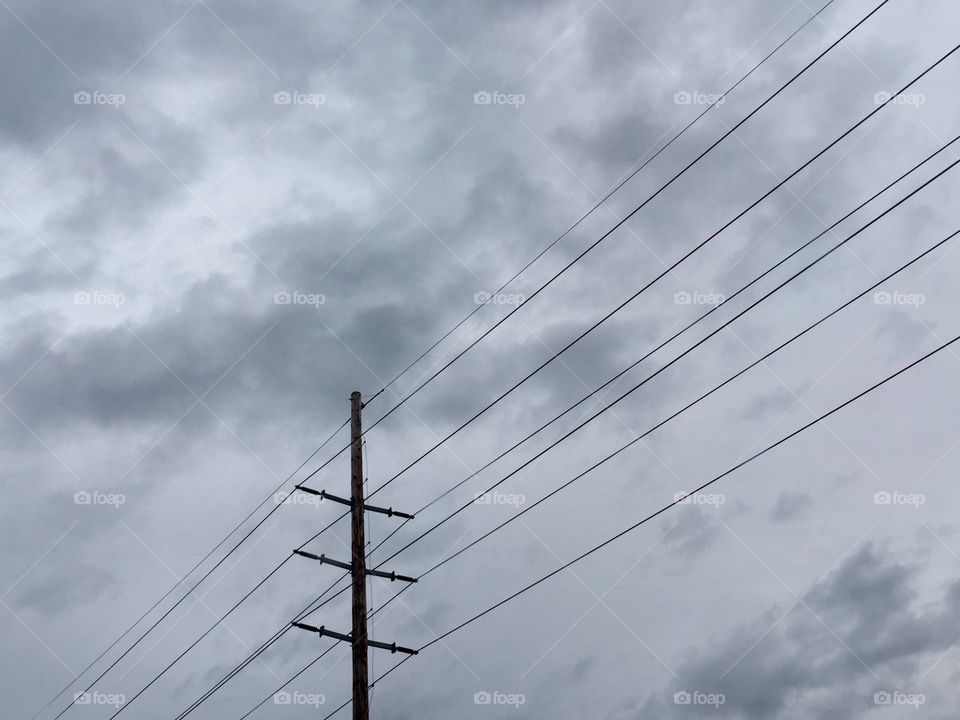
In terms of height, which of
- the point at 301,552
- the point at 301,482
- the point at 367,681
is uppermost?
the point at 301,482

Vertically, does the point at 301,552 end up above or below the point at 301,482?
below

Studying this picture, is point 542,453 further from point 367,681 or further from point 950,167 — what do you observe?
point 950,167

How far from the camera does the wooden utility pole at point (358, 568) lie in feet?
57.6

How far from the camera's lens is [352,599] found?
18891 mm

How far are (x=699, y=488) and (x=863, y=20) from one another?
664 centimetres

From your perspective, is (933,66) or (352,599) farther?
(352,599)

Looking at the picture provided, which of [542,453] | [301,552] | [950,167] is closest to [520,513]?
[542,453]

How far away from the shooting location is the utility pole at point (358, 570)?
17.8 m

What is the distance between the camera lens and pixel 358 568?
63.3 ft

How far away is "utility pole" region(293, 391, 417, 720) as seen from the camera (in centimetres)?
1775

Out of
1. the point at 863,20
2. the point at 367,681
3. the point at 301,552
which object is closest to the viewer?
the point at 863,20

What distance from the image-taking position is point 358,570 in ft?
63.3

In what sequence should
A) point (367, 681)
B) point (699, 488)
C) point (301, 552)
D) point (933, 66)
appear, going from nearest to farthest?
point (933, 66) → point (699, 488) → point (367, 681) → point (301, 552)

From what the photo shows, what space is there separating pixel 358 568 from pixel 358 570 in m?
0.04
